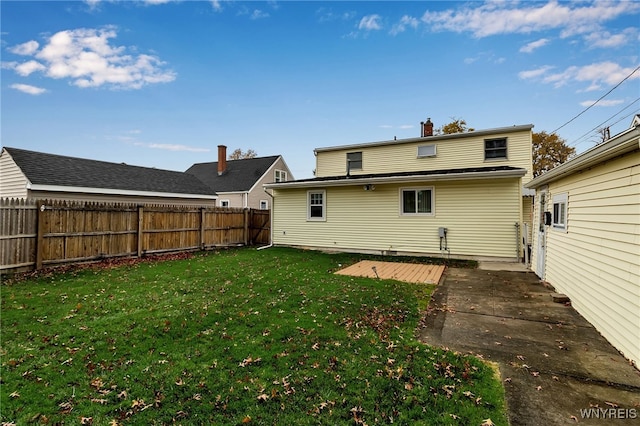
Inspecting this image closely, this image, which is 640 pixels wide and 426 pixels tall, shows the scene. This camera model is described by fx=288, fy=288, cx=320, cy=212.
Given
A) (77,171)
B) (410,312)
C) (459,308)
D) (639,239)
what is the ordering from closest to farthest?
(639,239) < (410,312) < (459,308) < (77,171)

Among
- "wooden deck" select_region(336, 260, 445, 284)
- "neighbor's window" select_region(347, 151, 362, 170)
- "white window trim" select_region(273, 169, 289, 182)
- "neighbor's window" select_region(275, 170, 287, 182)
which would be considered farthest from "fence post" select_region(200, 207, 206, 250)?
"neighbor's window" select_region(275, 170, 287, 182)

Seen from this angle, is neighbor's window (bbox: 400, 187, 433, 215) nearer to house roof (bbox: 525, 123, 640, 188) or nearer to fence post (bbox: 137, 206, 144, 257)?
house roof (bbox: 525, 123, 640, 188)

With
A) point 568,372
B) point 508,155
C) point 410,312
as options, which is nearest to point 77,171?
point 410,312

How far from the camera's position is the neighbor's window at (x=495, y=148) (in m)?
13.6

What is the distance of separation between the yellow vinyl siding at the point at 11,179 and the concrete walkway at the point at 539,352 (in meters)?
16.6

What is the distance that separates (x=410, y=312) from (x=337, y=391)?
2543 millimetres

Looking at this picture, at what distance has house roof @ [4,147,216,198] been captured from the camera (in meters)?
12.7

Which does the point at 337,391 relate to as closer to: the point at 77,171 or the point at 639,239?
the point at 639,239

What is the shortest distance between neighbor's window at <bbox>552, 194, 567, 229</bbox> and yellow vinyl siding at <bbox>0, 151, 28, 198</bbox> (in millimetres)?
18519

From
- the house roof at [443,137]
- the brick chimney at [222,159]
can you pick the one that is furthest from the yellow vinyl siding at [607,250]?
the brick chimney at [222,159]

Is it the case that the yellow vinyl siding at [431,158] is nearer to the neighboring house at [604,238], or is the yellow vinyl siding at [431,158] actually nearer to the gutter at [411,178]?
the gutter at [411,178]

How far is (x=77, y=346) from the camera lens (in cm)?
357

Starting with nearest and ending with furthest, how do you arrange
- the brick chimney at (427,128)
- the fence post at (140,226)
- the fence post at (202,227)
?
the fence post at (140,226)
the fence post at (202,227)
the brick chimney at (427,128)

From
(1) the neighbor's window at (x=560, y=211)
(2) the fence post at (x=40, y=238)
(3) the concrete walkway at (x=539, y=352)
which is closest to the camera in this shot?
(3) the concrete walkway at (x=539, y=352)
